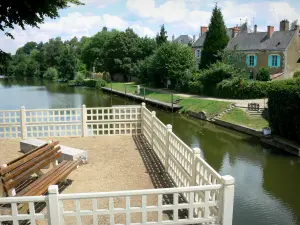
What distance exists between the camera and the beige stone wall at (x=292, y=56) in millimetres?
35219

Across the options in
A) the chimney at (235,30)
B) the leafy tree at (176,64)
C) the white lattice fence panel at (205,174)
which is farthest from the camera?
the chimney at (235,30)

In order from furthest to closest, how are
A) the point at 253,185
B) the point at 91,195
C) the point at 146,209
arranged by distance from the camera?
the point at 253,185
the point at 146,209
the point at 91,195

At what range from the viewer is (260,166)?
558 inches

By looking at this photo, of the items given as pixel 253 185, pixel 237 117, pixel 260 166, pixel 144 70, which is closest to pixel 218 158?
pixel 260 166

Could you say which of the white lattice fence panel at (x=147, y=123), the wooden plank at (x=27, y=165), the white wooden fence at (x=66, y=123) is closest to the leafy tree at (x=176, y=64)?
→ the white wooden fence at (x=66, y=123)

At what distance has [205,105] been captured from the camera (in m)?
27.3

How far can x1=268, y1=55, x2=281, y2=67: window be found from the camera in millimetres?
35469

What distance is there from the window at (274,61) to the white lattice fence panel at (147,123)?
28.4 m

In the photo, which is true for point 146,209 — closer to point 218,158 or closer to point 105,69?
point 218,158

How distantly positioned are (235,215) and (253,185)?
9.44ft

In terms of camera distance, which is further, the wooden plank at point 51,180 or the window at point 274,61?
the window at point 274,61

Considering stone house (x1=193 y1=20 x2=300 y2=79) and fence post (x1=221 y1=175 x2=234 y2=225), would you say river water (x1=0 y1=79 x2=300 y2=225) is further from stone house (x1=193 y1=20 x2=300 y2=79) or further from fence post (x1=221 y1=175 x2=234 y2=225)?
stone house (x1=193 y1=20 x2=300 y2=79)

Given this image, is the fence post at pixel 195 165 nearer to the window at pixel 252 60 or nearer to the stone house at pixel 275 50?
the stone house at pixel 275 50

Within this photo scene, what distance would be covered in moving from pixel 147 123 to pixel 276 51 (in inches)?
1152
